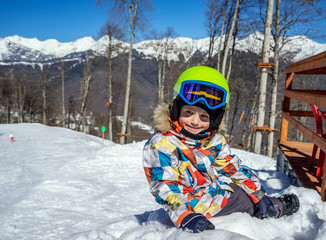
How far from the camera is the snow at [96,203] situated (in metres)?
1.76

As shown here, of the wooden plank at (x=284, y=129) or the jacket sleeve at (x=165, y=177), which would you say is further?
the wooden plank at (x=284, y=129)

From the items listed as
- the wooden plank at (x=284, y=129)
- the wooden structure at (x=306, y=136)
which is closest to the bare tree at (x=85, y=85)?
the wooden plank at (x=284, y=129)

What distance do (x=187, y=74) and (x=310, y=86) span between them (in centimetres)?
2409

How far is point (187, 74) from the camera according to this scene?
1.97 metres

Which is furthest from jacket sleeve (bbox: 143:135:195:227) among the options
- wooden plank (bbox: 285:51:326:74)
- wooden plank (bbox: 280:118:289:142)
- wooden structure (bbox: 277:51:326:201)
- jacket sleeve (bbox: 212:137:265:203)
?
wooden plank (bbox: 280:118:289:142)

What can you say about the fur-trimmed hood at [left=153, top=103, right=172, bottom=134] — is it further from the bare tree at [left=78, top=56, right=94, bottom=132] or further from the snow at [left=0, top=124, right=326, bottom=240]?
the bare tree at [left=78, top=56, right=94, bottom=132]

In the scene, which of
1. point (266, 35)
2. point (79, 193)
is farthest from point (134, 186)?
point (266, 35)

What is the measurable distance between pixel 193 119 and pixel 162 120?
0.29 m

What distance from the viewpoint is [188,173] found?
1.89 metres

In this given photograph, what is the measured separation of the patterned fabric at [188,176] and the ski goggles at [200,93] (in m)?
0.29

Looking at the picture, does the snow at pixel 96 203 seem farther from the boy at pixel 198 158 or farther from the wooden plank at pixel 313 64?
the wooden plank at pixel 313 64

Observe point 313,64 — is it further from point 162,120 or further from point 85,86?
point 85,86

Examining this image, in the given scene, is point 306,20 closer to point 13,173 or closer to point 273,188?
point 273,188

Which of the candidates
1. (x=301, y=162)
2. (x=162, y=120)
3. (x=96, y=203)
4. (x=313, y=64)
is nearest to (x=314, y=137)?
(x=313, y=64)
